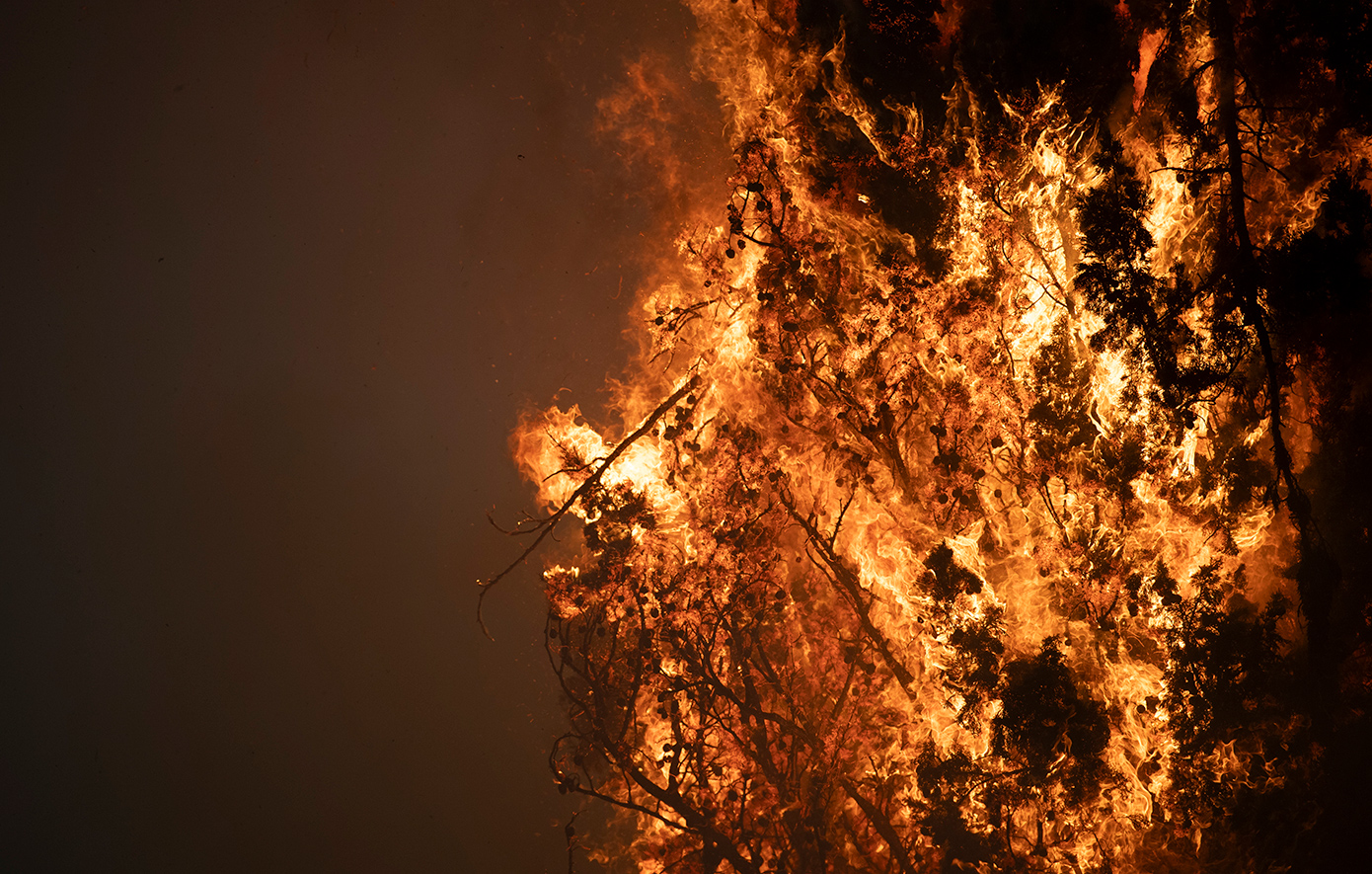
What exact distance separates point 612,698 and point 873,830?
1766mm

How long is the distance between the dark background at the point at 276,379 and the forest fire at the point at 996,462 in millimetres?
1013

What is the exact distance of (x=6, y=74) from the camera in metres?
5.02

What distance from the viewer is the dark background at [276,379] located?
5105 millimetres

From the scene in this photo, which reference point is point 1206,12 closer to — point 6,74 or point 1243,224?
point 1243,224

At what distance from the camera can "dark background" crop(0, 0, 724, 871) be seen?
511 centimetres

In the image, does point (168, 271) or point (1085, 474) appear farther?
point (168, 271)

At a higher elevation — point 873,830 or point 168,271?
point 168,271

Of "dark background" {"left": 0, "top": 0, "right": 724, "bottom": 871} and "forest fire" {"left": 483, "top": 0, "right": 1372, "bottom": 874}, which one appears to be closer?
"forest fire" {"left": 483, "top": 0, "right": 1372, "bottom": 874}

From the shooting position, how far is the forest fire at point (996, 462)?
11.6 ft

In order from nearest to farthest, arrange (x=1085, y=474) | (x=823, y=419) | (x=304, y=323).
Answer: (x=1085, y=474)
(x=823, y=419)
(x=304, y=323)

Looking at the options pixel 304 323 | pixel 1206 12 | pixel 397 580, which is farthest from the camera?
pixel 397 580

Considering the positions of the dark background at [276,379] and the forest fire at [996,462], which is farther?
the dark background at [276,379]

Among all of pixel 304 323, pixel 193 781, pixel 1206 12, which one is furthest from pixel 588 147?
pixel 193 781

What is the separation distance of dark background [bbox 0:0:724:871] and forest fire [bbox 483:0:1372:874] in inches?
39.9
